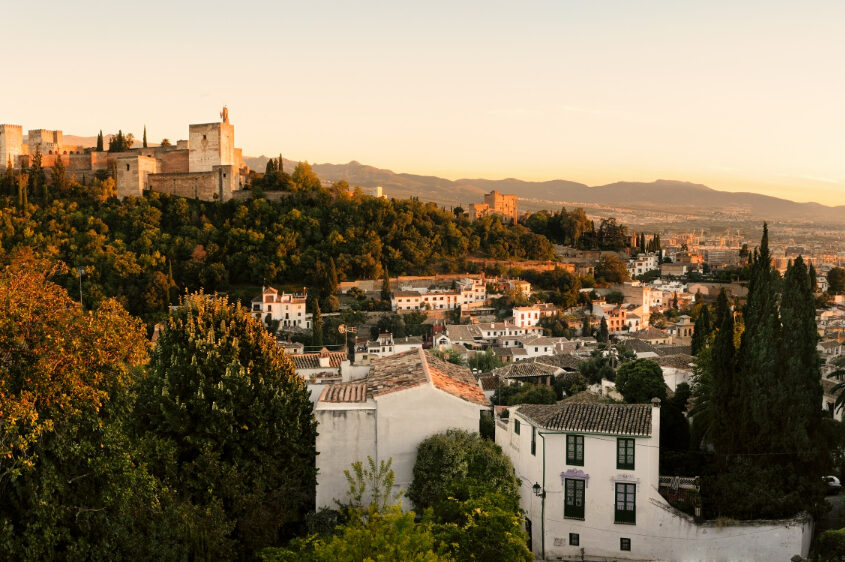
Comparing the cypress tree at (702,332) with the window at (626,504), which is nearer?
the window at (626,504)

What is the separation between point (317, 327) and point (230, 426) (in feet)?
128

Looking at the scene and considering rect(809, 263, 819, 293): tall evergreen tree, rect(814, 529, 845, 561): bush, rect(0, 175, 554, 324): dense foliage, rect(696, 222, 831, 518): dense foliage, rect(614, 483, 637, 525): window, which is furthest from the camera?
rect(0, 175, 554, 324): dense foliage

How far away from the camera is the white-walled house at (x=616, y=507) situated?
14.0 meters

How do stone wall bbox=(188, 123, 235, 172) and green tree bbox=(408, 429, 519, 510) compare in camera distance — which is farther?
stone wall bbox=(188, 123, 235, 172)

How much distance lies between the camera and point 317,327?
53.0m

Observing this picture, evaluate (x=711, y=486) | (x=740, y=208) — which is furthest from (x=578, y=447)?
(x=740, y=208)

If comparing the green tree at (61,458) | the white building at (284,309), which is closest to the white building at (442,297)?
the white building at (284,309)

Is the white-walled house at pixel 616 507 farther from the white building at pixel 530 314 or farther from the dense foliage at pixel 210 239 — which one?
the white building at pixel 530 314

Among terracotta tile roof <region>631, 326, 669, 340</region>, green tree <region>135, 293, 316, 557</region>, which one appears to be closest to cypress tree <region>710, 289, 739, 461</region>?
green tree <region>135, 293, 316, 557</region>

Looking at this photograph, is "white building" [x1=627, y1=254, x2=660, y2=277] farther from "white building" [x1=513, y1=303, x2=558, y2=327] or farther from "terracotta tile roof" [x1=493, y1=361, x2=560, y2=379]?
"terracotta tile roof" [x1=493, y1=361, x2=560, y2=379]

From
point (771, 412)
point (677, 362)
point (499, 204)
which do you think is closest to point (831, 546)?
point (771, 412)

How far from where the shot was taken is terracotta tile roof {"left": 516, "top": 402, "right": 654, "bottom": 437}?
14117mm

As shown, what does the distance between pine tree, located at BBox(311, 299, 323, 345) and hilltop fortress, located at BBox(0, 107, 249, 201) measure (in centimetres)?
1692

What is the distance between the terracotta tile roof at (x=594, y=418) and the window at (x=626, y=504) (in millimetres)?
1073
